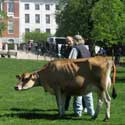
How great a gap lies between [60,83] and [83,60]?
0.80 metres

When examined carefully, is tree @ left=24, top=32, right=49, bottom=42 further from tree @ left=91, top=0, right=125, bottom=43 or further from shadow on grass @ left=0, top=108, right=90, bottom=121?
shadow on grass @ left=0, top=108, right=90, bottom=121

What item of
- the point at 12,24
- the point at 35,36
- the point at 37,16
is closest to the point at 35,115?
the point at 12,24

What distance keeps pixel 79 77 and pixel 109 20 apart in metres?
41.7

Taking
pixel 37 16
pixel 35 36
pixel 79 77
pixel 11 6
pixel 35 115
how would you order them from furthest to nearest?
pixel 37 16, pixel 35 36, pixel 11 6, pixel 35 115, pixel 79 77

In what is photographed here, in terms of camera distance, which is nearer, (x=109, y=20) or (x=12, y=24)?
(x=109, y=20)

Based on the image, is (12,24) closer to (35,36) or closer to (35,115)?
(35,36)

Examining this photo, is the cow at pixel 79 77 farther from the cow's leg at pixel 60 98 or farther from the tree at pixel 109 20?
the tree at pixel 109 20

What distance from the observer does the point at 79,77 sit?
14.2m

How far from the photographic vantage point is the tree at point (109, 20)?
176 ft

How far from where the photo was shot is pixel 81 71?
14.2 m

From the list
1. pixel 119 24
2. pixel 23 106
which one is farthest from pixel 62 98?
pixel 119 24

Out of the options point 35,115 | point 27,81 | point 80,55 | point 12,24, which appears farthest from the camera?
point 12,24

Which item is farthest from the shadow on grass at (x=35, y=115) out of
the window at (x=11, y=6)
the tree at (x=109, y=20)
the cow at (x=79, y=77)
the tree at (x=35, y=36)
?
the tree at (x=35, y=36)

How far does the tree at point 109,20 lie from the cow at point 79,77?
3750cm
